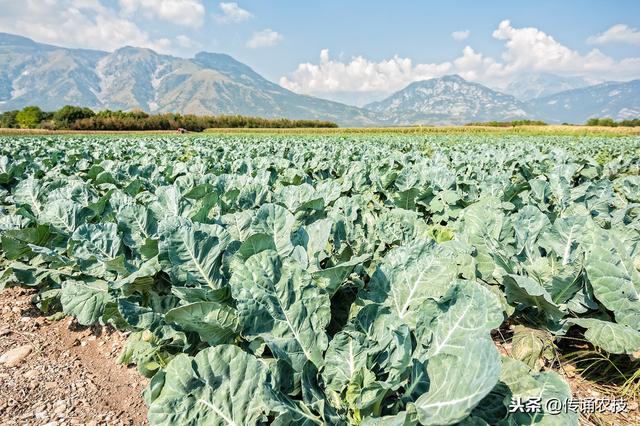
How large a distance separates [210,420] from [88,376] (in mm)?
1777

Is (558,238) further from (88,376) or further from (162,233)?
(88,376)

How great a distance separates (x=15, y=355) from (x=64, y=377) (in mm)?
546

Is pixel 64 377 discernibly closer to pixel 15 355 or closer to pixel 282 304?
pixel 15 355

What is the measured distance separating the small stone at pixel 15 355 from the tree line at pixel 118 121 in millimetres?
66940

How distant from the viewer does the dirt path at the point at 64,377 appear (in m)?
2.29

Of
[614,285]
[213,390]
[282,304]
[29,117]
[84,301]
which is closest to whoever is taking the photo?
[213,390]

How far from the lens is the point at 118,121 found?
6219 cm

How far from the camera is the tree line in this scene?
61531 mm

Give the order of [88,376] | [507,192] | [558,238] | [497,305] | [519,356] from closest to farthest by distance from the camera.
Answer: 1. [497,305]
2. [519,356]
3. [558,238]
4. [88,376]
5. [507,192]

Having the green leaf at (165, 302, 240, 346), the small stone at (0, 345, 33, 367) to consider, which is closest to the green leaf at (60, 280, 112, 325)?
the small stone at (0, 345, 33, 367)

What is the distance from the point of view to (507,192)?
181 inches

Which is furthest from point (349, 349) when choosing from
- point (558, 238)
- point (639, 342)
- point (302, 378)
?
point (558, 238)

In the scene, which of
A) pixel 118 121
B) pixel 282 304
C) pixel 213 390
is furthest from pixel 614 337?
pixel 118 121

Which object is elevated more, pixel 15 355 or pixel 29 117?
pixel 29 117
